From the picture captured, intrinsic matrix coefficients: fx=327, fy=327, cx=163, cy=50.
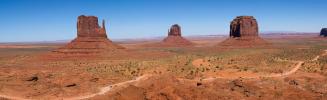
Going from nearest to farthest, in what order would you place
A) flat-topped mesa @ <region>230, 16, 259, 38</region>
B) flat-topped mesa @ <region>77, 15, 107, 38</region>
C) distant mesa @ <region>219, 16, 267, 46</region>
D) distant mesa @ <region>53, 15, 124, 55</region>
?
distant mesa @ <region>53, 15, 124, 55</region>
flat-topped mesa @ <region>77, 15, 107, 38</region>
distant mesa @ <region>219, 16, 267, 46</region>
flat-topped mesa @ <region>230, 16, 259, 38</region>

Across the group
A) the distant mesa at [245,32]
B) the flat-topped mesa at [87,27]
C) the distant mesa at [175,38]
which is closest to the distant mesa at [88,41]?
the flat-topped mesa at [87,27]

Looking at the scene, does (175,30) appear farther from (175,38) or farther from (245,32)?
(245,32)

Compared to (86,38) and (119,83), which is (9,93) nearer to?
(119,83)

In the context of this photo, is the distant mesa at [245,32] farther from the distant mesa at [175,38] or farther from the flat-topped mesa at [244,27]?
the distant mesa at [175,38]

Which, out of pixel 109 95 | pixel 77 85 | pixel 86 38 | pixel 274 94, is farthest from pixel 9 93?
pixel 86 38

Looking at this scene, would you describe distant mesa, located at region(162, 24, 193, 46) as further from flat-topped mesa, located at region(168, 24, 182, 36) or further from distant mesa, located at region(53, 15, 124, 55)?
distant mesa, located at region(53, 15, 124, 55)

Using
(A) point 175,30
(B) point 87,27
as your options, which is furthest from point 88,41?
(A) point 175,30

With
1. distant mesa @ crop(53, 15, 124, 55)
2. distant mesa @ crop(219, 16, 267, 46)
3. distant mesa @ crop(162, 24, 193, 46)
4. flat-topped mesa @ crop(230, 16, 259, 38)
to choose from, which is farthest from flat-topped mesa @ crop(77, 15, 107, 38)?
distant mesa @ crop(162, 24, 193, 46)

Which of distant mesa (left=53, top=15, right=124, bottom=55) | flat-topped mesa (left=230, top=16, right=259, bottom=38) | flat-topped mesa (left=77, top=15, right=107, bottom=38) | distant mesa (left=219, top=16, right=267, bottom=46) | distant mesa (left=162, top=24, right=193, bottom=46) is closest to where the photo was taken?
distant mesa (left=53, top=15, right=124, bottom=55)
